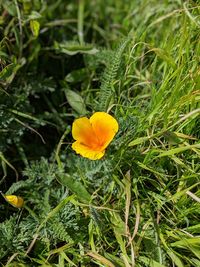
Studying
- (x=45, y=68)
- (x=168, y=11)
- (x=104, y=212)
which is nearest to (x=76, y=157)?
(x=104, y=212)

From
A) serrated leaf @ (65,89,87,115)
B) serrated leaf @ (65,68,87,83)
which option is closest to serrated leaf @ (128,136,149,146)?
serrated leaf @ (65,89,87,115)

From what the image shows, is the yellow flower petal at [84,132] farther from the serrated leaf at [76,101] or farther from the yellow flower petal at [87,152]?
the serrated leaf at [76,101]

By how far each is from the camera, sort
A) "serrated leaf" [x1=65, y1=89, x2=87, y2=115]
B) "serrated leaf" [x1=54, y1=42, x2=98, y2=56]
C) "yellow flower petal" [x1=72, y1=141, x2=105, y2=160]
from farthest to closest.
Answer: "serrated leaf" [x1=54, y1=42, x2=98, y2=56] < "serrated leaf" [x1=65, y1=89, x2=87, y2=115] < "yellow flower petal" [x1=72, y1=141, x2=105, y2=160]

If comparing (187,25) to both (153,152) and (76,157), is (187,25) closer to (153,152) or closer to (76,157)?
(153,152)

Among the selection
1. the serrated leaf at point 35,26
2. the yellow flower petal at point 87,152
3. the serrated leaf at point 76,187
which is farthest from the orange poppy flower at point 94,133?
the serrated leaf at point 35,26

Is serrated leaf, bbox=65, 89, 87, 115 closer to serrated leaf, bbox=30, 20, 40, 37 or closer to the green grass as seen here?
the green grass

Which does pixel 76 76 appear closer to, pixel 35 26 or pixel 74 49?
pixel 74 49

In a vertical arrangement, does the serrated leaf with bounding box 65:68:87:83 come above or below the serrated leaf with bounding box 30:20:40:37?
below
